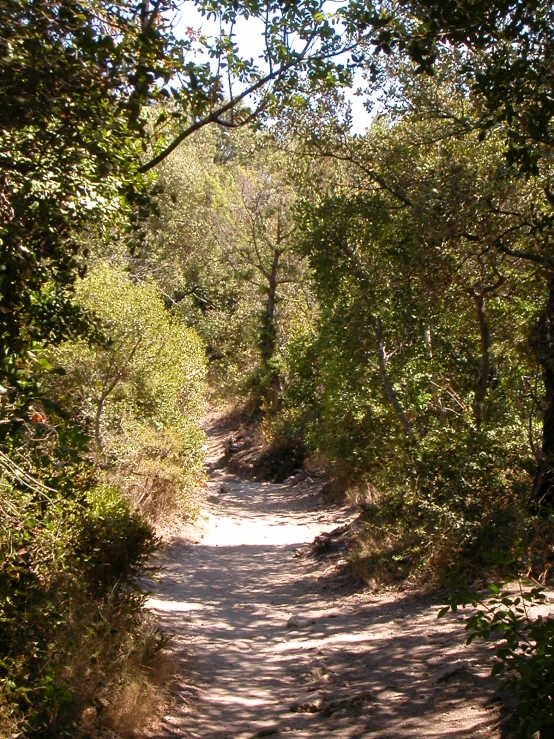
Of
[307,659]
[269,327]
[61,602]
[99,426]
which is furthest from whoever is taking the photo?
[269,327]

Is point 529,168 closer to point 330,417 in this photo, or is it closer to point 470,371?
point 470,371

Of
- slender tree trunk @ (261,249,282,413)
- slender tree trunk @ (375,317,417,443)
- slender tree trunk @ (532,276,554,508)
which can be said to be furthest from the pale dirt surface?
slender tree trunk @ (261,249,282,413)

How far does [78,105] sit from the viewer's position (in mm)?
5078

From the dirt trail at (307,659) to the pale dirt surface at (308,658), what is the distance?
1 centimetres

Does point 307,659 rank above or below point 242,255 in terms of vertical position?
below

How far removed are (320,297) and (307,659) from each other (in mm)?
6716

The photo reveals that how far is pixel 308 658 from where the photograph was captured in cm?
794

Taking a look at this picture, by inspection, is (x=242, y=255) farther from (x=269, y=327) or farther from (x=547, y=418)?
(x=547, y=418)

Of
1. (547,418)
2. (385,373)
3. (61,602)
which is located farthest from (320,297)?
(61,602)

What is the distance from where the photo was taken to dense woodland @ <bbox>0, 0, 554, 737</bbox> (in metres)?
5.00

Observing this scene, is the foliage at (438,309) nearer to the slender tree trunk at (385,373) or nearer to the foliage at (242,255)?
the slender tree trunk at (385,373)

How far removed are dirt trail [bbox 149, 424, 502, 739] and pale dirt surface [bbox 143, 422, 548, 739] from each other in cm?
1

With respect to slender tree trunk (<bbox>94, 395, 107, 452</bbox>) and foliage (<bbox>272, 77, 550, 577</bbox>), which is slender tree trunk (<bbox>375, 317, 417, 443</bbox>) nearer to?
foliage (<bbox>272, 77, 550, 577</bbox>)

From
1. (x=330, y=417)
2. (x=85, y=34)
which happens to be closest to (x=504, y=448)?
(x=85, y=34)
